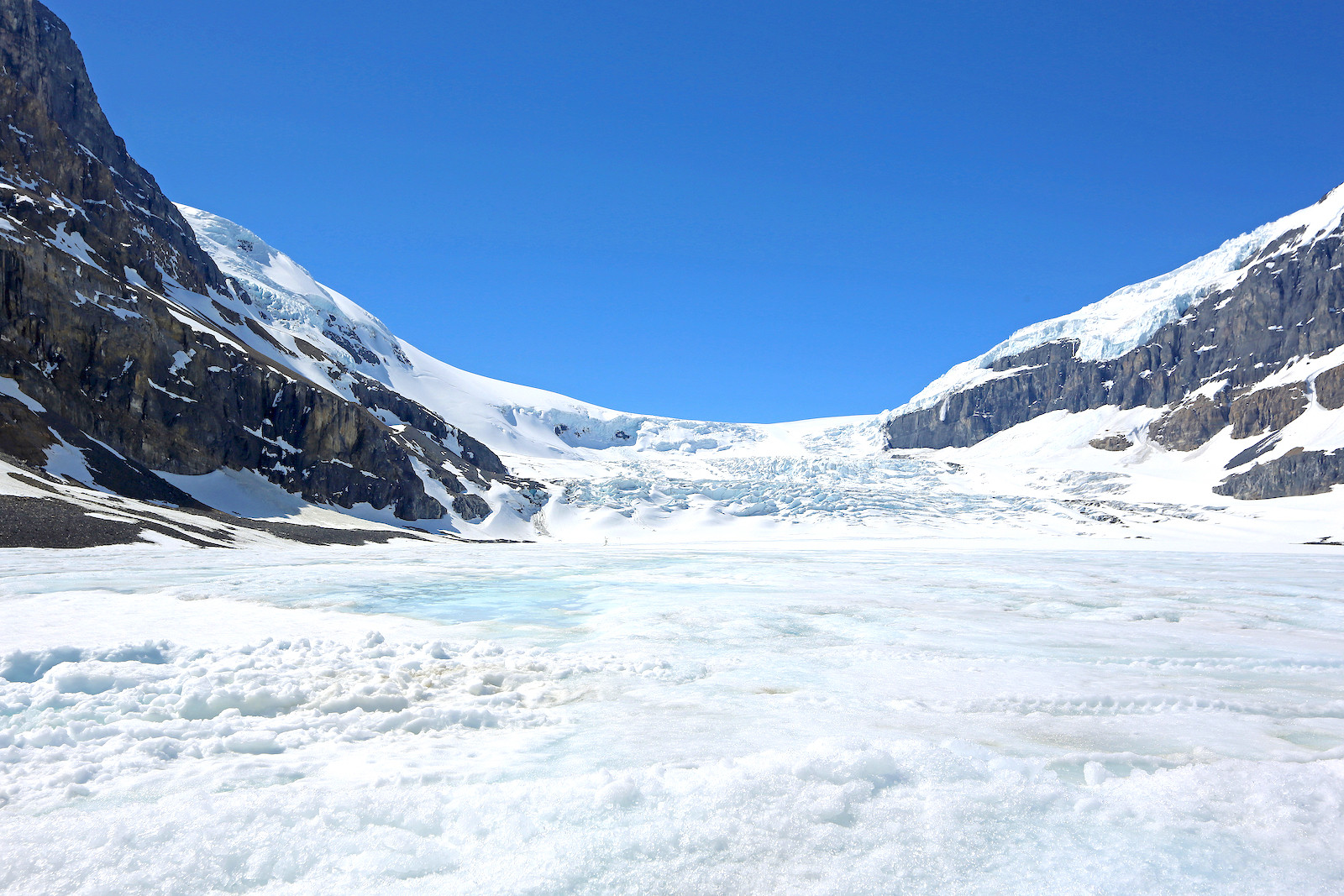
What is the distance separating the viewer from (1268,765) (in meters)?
5.19

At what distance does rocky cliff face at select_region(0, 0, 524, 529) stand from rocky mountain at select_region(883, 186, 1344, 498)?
12069 cm

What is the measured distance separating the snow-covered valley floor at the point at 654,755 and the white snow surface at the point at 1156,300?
171398 millimetres

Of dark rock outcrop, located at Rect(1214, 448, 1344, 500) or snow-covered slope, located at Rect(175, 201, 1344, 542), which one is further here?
dark rock outcrop, located at Rect(1214, 448, 1344, 500)

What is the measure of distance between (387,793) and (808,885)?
2.56m

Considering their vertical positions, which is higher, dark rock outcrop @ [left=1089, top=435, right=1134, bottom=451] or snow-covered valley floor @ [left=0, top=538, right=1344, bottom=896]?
dark rock outcrop @ [left=1089, top=435, right=1134, bottom=451]

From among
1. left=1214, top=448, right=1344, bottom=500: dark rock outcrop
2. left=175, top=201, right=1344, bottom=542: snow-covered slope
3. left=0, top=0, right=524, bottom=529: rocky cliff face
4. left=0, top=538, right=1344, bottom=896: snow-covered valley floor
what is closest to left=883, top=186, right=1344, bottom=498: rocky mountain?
left=1214, top=448, right=1344, bottom=500: dark rock outcrop

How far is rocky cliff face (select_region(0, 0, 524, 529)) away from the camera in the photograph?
4516 cm

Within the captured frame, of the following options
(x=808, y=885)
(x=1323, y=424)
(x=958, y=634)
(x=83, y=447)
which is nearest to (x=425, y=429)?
(x=83, y=447)

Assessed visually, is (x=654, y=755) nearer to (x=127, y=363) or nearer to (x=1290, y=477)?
(x=127, y=363)

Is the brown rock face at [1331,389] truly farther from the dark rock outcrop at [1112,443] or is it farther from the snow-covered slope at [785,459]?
the dark rock outcrop at [1112,443]

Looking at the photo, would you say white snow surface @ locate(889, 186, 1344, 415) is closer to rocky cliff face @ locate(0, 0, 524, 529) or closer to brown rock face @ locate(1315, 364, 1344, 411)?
brown rock face @ locate(1315, 364, 1344, 411)

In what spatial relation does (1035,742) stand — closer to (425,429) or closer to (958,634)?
(958,634)

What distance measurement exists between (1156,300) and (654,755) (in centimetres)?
19339

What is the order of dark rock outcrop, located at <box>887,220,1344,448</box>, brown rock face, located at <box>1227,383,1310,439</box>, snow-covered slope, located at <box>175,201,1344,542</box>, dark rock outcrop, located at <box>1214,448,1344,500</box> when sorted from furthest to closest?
dark rock outcrop, located at <box>887,220,1344,448</box>
brown rock face, located at <box>1227,383,1310,439</box>
dark rock outcrop, located at <box>1214,448,1344,500</box>
snow-covered slope, located at <box>175,201,1344,542</box>
